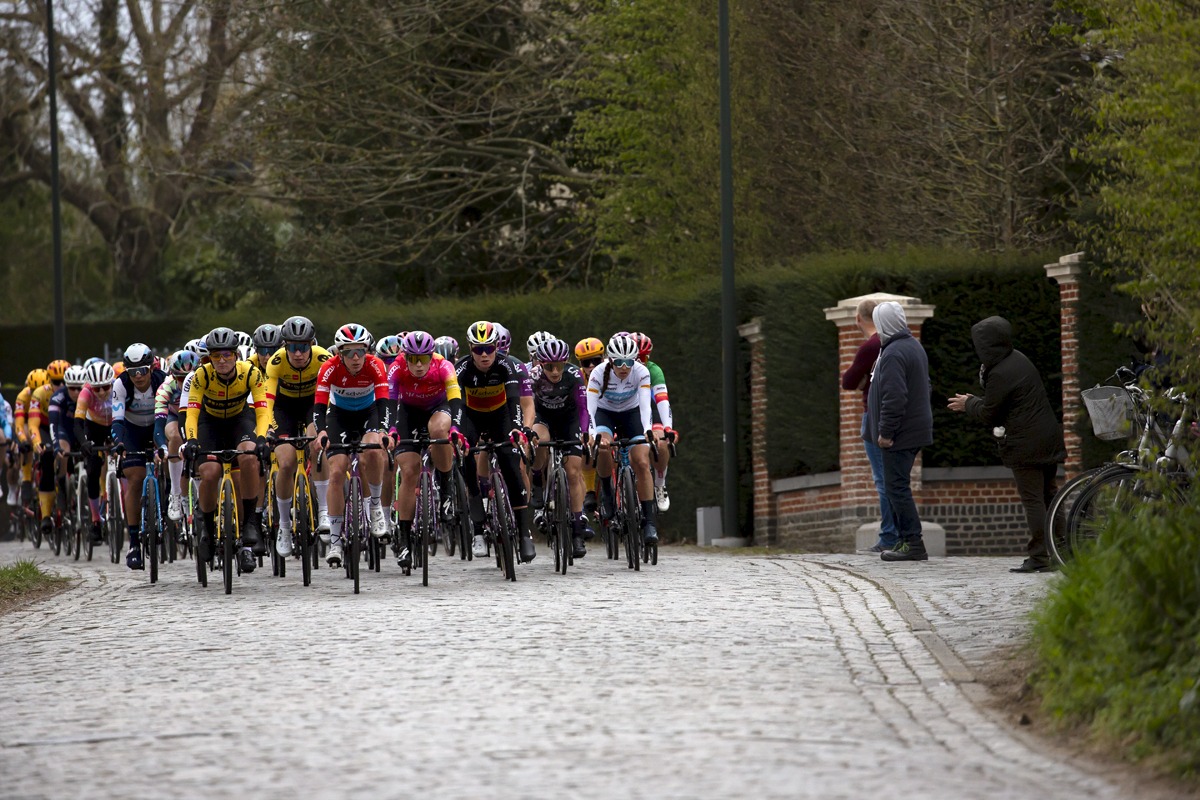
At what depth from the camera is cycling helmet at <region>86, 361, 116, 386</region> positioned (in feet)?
55.5

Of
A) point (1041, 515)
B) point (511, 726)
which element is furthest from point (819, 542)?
point (511, 726)

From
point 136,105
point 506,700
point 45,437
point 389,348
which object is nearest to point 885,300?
point 389,348

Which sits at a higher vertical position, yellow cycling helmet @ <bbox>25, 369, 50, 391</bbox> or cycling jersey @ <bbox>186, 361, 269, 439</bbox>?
yellow cycling helmet @ <bbox>25, 369, 50, 391</bbox>

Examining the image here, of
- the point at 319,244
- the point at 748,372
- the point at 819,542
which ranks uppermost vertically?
the point at 319,244

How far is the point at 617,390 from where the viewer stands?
14.7 m

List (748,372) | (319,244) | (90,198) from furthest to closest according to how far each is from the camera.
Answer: (90,198), (319,244), (748,372)

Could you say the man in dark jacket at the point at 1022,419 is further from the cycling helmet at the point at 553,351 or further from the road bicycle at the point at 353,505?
the road bicycle at the point at 353,505

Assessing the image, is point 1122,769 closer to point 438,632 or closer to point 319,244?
point 438,632

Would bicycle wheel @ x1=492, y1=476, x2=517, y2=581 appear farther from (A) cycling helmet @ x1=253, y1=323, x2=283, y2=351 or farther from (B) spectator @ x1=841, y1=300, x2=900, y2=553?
(B) spectator @ x1=841, y1=300, x2=900, y2=553

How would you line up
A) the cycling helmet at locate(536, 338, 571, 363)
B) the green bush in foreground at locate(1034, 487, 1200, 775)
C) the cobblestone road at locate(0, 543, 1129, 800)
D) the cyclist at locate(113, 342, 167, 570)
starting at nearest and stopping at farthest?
the cobblestone road at locate(0, 543, 1129, 800), the green bush in foreground at locate(1034, 487, 1200, 775), the cycling helmet at locate(536, 338, 571, 363), the cyclist at locate(113, 342, 167, 570)

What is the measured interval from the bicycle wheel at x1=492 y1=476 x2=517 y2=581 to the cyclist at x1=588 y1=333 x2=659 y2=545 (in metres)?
1.45

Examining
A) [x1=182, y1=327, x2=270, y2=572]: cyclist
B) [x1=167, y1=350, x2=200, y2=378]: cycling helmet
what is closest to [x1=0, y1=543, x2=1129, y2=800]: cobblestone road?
[x1=182, y1=327, x2=270, y2=572]: cyclist

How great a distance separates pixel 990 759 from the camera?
20.2 ft

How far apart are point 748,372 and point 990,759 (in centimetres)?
1385
